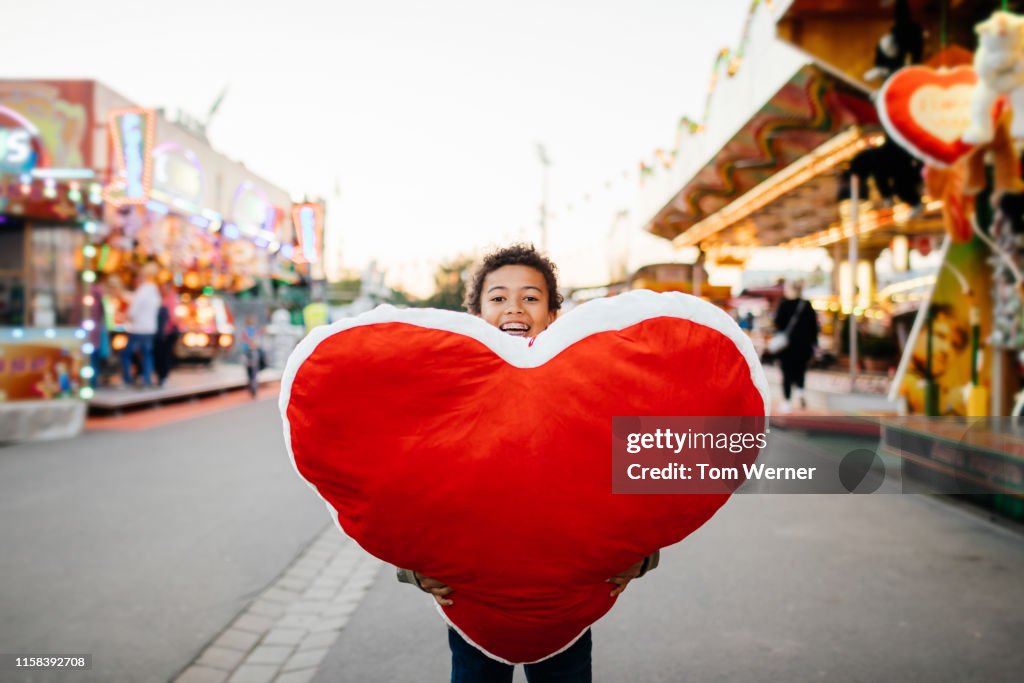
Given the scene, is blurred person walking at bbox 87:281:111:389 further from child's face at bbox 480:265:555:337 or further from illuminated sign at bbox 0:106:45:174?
child's face at bbox 480:265:555:337

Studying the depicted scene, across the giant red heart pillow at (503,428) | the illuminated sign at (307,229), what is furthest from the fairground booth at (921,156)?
the illuminated sign at (307,229)

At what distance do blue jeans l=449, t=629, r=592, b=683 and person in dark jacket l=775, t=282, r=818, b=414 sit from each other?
7.89 metres

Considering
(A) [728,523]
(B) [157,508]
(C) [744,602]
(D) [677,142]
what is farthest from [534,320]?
(D) [677,142]

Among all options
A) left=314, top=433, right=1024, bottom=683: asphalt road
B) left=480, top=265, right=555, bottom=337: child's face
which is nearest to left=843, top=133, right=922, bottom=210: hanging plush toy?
left=314, top=433, right=1024, bottom=683: asphalt road

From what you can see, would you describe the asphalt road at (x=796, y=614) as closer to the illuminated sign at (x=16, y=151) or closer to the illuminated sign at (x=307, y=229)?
the illuminated sign at (x=16, y=151)

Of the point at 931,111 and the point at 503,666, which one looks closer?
the point at 503,666

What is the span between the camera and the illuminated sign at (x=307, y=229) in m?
22.9

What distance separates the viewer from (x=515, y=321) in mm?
1878

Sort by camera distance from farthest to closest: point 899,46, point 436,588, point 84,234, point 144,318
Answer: point 144,318
point 84,234
point 899,46
point 436,588

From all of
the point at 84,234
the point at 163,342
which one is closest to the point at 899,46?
the point at 84,234

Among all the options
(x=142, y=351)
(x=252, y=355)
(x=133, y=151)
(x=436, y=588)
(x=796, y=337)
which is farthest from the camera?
(x=252, y=355)

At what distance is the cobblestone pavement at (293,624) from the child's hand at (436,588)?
165 cm

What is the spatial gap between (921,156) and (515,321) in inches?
196

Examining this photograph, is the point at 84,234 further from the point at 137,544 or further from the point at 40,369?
the point at 137,544
